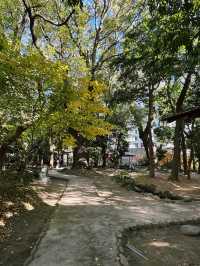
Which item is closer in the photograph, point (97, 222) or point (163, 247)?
point (163, 247)

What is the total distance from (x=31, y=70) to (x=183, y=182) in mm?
13730

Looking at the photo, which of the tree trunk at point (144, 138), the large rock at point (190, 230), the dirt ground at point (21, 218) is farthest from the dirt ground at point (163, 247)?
the tree trunk at point (144, 138)

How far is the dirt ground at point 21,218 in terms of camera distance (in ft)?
23.8

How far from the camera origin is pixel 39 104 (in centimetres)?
1250

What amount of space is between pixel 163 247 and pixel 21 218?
4201 millimetres

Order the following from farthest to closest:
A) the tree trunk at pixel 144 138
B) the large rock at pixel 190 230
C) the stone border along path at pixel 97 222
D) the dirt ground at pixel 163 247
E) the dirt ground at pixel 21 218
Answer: the tree trunk at pixel 144 138 → the large rock at pixel 190 230 → the dirt ground at pixel 21 218 → the dirt ground at pixel 163 247 → the stone border along path at pixel 97 222

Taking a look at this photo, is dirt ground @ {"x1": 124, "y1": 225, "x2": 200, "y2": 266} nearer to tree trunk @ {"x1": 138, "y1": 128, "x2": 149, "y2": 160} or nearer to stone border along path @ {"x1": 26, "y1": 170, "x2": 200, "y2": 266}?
stone border along path @ {"x1": 26, "y1": 170, "x2": 200, "y2": 266}

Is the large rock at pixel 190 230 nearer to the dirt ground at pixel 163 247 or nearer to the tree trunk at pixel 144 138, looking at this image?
the dirt ground at pixel 163 247

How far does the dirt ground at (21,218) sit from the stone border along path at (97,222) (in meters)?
0.30

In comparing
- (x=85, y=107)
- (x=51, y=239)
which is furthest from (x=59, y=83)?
(x=51, y=239)

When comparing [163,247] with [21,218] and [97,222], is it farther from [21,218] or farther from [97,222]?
[21,218]

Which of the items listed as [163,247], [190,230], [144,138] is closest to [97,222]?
[163,247]

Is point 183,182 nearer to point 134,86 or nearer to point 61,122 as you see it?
point 134,86

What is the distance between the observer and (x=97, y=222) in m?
9.34
